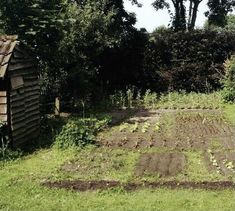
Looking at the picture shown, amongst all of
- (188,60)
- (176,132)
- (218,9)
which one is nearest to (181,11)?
(218,9)

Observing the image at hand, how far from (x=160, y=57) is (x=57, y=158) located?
15.3m

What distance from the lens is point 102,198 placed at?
9.05 metres

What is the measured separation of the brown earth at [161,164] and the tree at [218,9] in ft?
86.4

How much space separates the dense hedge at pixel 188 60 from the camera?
84.7ft

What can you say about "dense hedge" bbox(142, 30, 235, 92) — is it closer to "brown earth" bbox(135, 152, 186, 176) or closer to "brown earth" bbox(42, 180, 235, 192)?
"brown earth" bbox(135, 152, 186, 176)

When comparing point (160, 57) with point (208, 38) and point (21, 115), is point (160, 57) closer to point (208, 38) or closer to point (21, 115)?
point (208, 38)

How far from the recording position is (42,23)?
16.9 m

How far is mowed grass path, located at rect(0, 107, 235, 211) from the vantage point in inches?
337

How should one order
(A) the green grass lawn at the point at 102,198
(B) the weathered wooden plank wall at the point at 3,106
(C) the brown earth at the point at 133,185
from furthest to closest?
(B) the weathered wooden plank wall at the point at 3,106
(C) the brown earth at the point at 133,185
(A) the green grass lawn at the point at 102,198

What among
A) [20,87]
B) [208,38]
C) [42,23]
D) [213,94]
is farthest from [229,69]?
[20,87]

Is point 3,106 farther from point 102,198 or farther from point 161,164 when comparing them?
point 102,198

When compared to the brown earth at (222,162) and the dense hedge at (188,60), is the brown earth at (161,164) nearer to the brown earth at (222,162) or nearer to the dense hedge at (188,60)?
the brown earth at (222,162)

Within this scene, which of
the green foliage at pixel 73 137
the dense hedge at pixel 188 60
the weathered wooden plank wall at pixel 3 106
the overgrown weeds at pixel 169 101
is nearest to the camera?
the weathered wooden plank wall at pixel 3 106

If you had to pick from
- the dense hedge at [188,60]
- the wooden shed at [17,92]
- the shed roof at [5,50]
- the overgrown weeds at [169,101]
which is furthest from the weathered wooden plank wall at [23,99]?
the dense hedge at [188,60]
